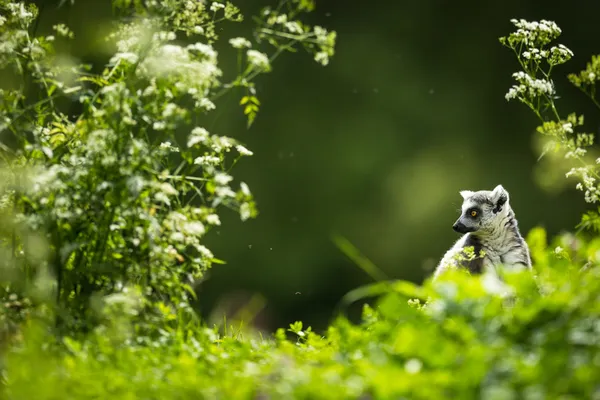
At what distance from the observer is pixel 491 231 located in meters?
5.21

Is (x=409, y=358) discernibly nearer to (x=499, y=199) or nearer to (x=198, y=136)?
(x=198, y=136)

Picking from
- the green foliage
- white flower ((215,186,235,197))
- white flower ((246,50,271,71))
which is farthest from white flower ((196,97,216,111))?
white flower ((215,186,235,197))

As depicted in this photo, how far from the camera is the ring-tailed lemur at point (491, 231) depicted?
5.01 metres

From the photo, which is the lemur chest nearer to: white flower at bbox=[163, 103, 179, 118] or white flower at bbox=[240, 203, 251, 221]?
white flower at bbox=[240, 203, 251, 221]

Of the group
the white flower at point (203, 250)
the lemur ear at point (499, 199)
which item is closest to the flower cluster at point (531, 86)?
the lemur ear at point (499, 199)

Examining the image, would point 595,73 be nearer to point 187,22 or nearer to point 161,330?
point 187,22

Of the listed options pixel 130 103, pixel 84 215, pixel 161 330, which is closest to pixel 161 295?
pixel 161 330

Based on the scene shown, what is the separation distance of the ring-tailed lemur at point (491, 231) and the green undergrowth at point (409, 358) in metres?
2.17

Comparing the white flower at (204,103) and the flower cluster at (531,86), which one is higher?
the flower cluster at (531,86)

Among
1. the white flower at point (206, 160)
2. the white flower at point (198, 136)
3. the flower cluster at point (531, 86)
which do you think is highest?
the flower cluster at point (531, 86)

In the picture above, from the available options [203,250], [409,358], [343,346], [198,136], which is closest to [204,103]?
[198,136]

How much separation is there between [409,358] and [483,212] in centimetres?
288

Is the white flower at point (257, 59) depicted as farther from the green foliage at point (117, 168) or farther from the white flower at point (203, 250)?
the white flower at point (203, 250)

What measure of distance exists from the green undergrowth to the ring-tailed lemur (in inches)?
85.4
